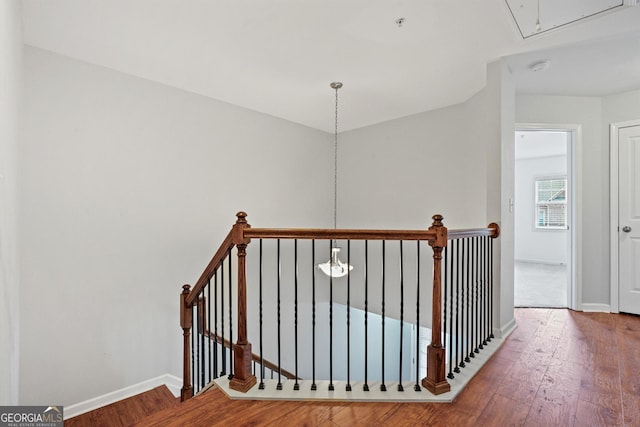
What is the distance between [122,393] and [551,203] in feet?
28.8

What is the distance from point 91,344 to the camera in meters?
2.96

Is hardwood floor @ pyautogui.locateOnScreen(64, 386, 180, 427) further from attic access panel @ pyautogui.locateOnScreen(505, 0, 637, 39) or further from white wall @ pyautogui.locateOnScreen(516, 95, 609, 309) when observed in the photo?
white wall @ pyautogui.locateOnScreen(516, 95, 609, 309)

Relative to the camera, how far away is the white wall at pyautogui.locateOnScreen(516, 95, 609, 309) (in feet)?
11.7

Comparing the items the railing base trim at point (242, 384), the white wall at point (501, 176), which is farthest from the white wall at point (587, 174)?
the railing base trim at point (242, 384)

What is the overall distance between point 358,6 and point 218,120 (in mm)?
2276

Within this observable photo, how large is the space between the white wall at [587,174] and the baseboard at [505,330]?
120cm

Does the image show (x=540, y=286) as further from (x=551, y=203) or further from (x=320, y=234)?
(x=320, y=234)

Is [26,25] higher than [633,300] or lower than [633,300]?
higher

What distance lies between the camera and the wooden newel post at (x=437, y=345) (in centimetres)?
191

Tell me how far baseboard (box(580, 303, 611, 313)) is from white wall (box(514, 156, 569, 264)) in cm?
450

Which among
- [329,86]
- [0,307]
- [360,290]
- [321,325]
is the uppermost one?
[329,86]

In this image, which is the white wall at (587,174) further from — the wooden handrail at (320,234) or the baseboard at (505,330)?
the wooden handrail at (320,234)

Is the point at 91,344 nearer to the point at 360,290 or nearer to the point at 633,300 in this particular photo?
the point at 360,290

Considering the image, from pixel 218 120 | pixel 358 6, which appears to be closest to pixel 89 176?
pixel 218 120
